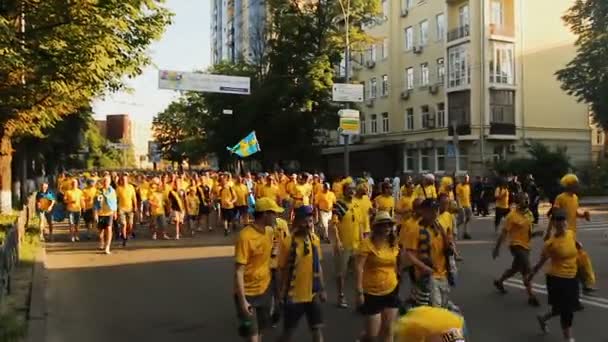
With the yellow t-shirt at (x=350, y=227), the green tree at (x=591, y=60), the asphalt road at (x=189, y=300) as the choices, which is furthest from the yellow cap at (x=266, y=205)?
the green tree at (x=591, y=60)

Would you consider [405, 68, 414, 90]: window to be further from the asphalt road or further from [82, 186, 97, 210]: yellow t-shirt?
[82, 186, 97, 210]: yellow t-shirt

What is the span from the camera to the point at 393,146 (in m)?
47.8

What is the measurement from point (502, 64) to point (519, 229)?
3356 centimetres

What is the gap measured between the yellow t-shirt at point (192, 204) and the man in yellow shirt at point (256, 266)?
13427 millimetres

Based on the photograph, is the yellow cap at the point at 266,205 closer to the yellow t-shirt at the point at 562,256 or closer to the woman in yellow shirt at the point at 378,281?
the woman in yellow shirt at the point at 378,281

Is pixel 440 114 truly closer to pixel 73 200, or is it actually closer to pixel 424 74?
pixel 424 74

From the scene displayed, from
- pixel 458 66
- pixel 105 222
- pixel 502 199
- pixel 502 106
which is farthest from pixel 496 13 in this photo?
pixel 105 222

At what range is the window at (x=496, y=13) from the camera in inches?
1605

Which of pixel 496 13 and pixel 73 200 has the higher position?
pixel 496 13

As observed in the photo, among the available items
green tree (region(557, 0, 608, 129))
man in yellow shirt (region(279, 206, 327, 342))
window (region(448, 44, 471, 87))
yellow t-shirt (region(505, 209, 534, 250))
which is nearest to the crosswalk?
yellow t-shirt (region(505, 209, 534, 250))

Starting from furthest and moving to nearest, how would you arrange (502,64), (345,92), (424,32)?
(424,32)
(502,64)
(345,92)

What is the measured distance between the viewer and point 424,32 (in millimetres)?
46781

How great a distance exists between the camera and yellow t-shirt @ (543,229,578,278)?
7281 millimetres

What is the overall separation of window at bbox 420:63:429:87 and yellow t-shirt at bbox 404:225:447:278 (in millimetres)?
40069
